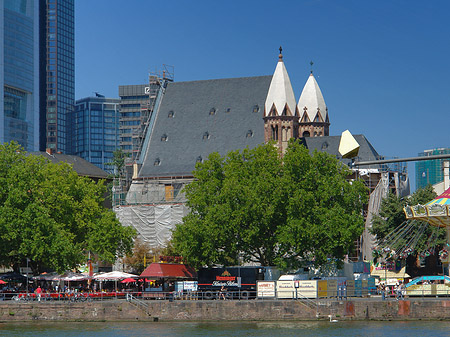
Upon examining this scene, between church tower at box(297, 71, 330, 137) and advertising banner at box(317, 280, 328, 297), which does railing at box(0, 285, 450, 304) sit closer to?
advertising banner at box(317, 280, 328, 297)

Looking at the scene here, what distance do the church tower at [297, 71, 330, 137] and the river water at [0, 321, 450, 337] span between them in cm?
6097

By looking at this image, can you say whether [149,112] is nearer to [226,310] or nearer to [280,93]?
[280,93]

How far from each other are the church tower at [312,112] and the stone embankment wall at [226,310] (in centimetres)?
5836

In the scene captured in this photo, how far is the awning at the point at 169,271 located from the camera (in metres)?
75.0

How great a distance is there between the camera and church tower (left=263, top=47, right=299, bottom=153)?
112 metres

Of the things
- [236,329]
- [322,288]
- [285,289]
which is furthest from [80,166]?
[236,329]

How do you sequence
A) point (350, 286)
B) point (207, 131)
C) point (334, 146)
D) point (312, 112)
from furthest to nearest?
point (312, 112)
point (207, 131)
point (334, 146)
point (350, 286)

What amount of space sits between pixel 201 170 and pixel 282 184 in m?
9.59

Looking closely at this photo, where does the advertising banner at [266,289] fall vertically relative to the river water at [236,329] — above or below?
above

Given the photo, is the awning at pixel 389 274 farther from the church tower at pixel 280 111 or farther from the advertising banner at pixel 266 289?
the advertising banner at pixel 266 289

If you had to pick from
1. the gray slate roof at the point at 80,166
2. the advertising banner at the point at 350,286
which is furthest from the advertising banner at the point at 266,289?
the gray slate roof at the point at 80,166

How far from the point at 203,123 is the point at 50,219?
145ft

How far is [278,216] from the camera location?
7750cm

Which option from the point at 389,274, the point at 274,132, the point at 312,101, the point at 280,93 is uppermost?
the point at 312,101
